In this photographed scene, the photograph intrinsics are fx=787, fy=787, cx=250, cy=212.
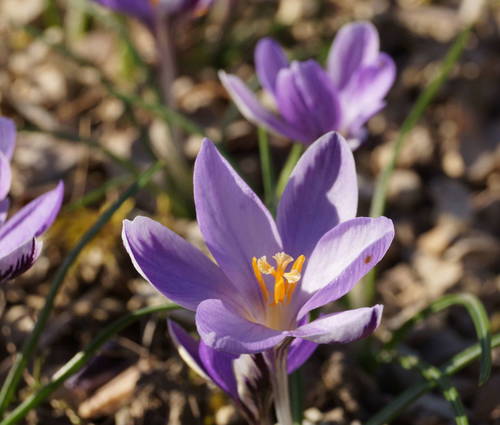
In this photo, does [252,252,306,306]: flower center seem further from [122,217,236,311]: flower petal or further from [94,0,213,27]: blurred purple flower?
[94,0,213,27]: blurred purple flower

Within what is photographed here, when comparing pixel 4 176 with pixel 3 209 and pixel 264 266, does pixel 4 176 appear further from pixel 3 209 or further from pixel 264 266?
pixel 264 266

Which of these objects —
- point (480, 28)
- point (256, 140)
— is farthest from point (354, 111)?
point (480, 28)

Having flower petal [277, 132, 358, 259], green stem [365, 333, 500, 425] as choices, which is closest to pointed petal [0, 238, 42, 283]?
flower petal [277, 132, 358, 259]

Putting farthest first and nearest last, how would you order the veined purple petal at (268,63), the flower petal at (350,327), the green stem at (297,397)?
the veined purple petal at (268,63) < the green stem at (297,397) < the flower petal at (350,327)

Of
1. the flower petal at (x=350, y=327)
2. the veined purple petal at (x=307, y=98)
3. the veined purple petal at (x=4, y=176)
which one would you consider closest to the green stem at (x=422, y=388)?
the flower petal at (x=350, y=327)

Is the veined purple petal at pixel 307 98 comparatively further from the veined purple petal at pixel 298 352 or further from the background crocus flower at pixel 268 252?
the veined purple petal at pixel 298 352

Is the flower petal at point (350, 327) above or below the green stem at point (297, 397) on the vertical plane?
above
